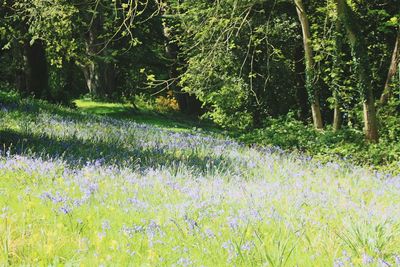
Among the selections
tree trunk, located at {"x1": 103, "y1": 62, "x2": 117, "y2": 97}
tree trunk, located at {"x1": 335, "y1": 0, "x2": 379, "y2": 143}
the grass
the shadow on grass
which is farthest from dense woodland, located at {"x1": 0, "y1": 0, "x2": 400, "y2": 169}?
the grass

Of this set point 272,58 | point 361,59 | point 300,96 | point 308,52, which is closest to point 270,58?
point 300,96

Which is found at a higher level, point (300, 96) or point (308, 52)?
point (308, 52)

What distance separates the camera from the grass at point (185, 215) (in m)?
3.70

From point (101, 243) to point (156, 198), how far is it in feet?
5.61

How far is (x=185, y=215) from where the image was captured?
466 cm

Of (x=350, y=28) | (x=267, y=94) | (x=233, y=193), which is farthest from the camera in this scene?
(x=267, y=94)

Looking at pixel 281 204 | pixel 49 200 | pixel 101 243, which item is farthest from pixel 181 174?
pixel 101 243

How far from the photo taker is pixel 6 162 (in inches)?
257

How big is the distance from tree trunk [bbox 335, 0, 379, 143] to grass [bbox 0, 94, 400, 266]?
501 centimetres

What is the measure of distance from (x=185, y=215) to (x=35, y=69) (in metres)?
15.8

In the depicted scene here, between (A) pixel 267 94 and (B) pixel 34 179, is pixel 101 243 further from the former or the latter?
(A) pixel 267 94

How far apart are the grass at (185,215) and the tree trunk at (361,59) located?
501cm

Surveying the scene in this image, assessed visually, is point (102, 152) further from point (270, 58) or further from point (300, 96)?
point (300, 96)

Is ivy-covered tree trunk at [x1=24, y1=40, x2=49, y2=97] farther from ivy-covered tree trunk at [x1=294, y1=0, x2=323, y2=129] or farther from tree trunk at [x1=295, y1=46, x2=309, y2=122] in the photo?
tree trunk at [x1=295, y1=46, x2=309, y2=122]
